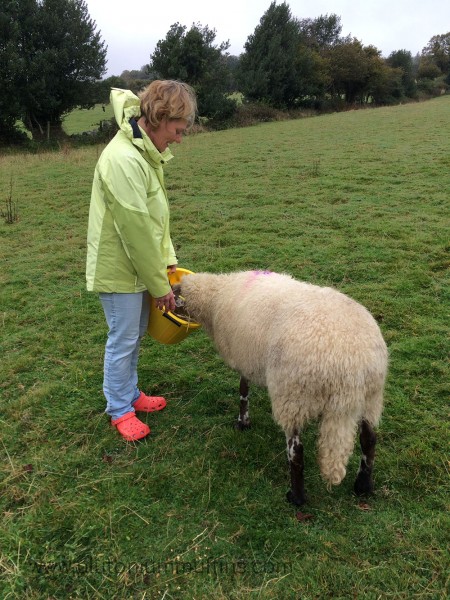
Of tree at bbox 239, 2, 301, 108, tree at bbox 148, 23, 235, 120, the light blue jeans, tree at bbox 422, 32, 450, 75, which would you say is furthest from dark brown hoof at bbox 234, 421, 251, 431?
tree at bbox 422, 32, 450, 75

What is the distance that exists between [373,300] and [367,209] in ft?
13.0

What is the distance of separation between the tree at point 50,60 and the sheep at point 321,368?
997 inches

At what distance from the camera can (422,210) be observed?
8047 mm

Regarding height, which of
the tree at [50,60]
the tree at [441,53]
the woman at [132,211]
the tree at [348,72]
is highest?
the tree at [441,53]

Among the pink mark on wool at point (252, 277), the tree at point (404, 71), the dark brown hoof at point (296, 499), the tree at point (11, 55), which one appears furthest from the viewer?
the tree at point (404, 71)

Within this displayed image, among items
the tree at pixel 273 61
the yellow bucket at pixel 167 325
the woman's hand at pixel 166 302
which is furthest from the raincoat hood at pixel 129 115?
the tree at pixel 273 61

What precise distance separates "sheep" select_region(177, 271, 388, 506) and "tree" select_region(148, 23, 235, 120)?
1152 inches

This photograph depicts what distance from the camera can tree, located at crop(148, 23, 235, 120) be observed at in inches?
1139

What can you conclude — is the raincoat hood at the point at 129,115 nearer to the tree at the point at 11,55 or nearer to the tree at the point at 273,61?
the tree at the point at 11,55

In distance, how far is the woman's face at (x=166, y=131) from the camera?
272 centimetres

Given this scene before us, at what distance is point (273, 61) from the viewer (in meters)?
36.4

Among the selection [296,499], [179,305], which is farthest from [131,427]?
[296,499]

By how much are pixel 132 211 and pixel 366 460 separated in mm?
2119

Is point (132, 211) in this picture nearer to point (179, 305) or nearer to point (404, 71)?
point (179, 305)
